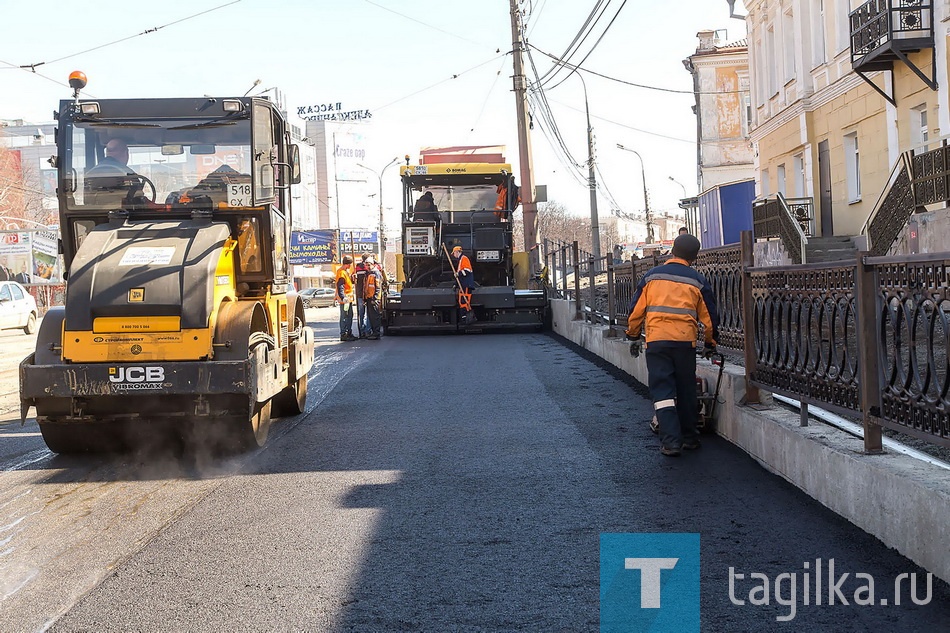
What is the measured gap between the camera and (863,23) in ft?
66.8

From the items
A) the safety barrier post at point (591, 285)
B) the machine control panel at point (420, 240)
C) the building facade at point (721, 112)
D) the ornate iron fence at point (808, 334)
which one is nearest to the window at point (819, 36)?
the machine control panel at point (420, 240)

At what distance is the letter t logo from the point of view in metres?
4.00

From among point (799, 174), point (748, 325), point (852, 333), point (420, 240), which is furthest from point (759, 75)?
point (852, 333)

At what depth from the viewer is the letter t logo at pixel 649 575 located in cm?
400

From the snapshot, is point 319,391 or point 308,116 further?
point 308,116

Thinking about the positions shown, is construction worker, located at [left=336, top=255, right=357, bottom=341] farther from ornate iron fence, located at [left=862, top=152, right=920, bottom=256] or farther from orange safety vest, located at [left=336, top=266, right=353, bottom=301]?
ornate iron fence, located at [left=862, top=152, right=920, bottom=256]

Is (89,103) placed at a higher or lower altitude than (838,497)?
higher

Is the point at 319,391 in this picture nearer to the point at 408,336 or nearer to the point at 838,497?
the point at 838,497

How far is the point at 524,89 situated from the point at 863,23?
31.0 ft

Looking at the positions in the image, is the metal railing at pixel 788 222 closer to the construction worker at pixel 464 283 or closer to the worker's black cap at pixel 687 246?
the construction worker at pixel 464 283

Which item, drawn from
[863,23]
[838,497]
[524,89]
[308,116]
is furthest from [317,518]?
[308,116]

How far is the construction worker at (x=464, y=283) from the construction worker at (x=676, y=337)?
1325 centimetres

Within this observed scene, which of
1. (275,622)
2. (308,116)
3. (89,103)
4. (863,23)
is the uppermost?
(308,116)

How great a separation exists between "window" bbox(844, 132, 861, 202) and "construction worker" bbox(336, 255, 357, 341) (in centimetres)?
1188
